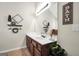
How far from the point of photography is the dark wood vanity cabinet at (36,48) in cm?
138

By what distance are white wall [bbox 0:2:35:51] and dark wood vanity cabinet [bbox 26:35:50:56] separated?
0.31 ft

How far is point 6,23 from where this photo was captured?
1.38m

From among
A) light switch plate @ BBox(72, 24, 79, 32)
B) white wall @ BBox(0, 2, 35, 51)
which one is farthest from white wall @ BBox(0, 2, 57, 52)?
light switch plate @ BBox(72, 24, 79, 32)

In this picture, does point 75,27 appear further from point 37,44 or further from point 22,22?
point 22,22

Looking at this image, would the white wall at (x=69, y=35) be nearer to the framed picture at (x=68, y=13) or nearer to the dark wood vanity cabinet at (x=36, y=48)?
the framed picture at (x=68, y=13)

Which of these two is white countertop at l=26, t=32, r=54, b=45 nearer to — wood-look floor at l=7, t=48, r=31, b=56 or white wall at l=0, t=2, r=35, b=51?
white wall at l=0, t=2, r=35, b=51

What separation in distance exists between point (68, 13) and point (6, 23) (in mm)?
912

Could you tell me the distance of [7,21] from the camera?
4.53 ft

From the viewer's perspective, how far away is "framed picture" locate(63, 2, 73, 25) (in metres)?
1.32

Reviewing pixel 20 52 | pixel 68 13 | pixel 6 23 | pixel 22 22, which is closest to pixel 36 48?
pixel 20 52

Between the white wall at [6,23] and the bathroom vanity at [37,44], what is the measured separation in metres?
0.09

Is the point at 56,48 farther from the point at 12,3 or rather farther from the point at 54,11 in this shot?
the point at 12,3

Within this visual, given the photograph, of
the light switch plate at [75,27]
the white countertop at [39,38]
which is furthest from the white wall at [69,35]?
the white countertop at [39,38]

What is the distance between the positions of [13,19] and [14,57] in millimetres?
562
